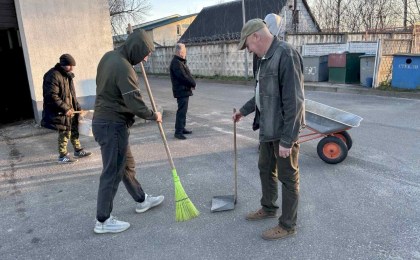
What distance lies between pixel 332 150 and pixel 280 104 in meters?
2.43

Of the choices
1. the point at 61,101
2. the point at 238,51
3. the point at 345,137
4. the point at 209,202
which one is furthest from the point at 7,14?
A: the point at 238,51

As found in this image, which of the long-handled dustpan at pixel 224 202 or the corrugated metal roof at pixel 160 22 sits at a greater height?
the corrugated metal roof at pixel 160 22

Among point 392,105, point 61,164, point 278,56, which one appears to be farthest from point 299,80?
point 392,105

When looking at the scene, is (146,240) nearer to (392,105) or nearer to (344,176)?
Result: (344,176)

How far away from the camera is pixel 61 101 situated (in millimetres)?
5137

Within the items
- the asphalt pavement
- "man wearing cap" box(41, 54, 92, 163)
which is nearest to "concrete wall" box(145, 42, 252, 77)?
the asphalt pavement

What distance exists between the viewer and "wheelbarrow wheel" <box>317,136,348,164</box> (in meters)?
4.83

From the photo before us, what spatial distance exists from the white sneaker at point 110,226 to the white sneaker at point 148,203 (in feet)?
1.15

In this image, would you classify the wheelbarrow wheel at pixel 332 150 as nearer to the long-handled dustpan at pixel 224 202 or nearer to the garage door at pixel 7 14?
the long-handled dustpan at pixel 224 202

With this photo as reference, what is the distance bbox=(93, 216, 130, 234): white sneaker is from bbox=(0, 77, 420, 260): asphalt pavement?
5cm

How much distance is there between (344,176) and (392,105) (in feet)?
19.2

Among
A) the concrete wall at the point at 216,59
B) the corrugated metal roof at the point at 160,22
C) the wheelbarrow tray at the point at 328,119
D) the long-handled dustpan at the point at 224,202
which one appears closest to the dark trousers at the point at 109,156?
the long-handled dustpan at the point at 224,202

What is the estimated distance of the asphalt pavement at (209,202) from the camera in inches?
120

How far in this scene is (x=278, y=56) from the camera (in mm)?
2740
